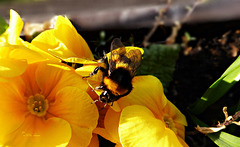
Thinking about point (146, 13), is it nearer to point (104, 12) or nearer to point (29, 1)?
point (104, 12)

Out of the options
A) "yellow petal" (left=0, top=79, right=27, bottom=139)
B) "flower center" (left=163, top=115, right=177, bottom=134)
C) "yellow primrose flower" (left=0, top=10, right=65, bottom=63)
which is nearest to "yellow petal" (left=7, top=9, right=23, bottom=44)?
"yellow primrose flower" (left=0, top=10, right=65, bottom=63)

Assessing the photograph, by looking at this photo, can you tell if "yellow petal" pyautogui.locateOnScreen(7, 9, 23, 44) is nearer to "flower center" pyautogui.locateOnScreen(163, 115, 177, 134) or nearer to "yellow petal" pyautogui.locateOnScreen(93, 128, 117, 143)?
"yellow petal" pyautogui.locateOnScreen(93, 128, 117, 143)

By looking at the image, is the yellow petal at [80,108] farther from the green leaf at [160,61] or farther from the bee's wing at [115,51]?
the green leaf at [160,61]

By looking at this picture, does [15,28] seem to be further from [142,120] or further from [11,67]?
[142,120]

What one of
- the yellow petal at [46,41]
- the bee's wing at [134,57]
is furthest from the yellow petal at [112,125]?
the yellow petal at [46,41]

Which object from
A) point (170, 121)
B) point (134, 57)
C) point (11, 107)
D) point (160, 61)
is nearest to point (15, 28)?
point (11, 107)
